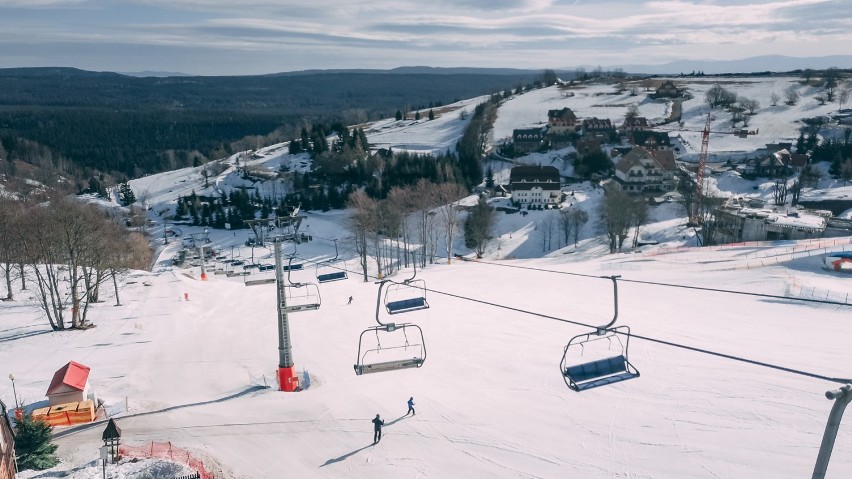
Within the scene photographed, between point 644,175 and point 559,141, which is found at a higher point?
point 559,141

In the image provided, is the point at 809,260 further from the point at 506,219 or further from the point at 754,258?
the point at 506,219

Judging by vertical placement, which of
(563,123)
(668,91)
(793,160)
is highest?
(668,91)

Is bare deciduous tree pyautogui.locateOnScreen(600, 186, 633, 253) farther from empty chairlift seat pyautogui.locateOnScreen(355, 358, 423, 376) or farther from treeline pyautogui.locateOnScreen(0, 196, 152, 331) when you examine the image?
empty chairlift seat pyautogui.locateOnScreen(355, 358, 423, 376)

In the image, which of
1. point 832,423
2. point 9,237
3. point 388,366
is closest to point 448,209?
point 9,237

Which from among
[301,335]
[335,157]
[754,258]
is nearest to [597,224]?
[754,258]

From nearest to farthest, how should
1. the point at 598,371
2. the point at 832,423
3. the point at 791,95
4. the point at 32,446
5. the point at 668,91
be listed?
the point at 832,423 < the point at 598,371 < the point at 32,446 < the point at 791,95 < the point at 668,91

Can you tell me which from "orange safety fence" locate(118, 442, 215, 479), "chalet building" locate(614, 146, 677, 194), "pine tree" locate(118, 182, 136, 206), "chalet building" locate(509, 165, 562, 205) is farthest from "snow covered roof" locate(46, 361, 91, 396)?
"pine tree" locate(118, 182, 136, 206)

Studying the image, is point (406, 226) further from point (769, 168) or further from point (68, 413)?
point (769, 168)
